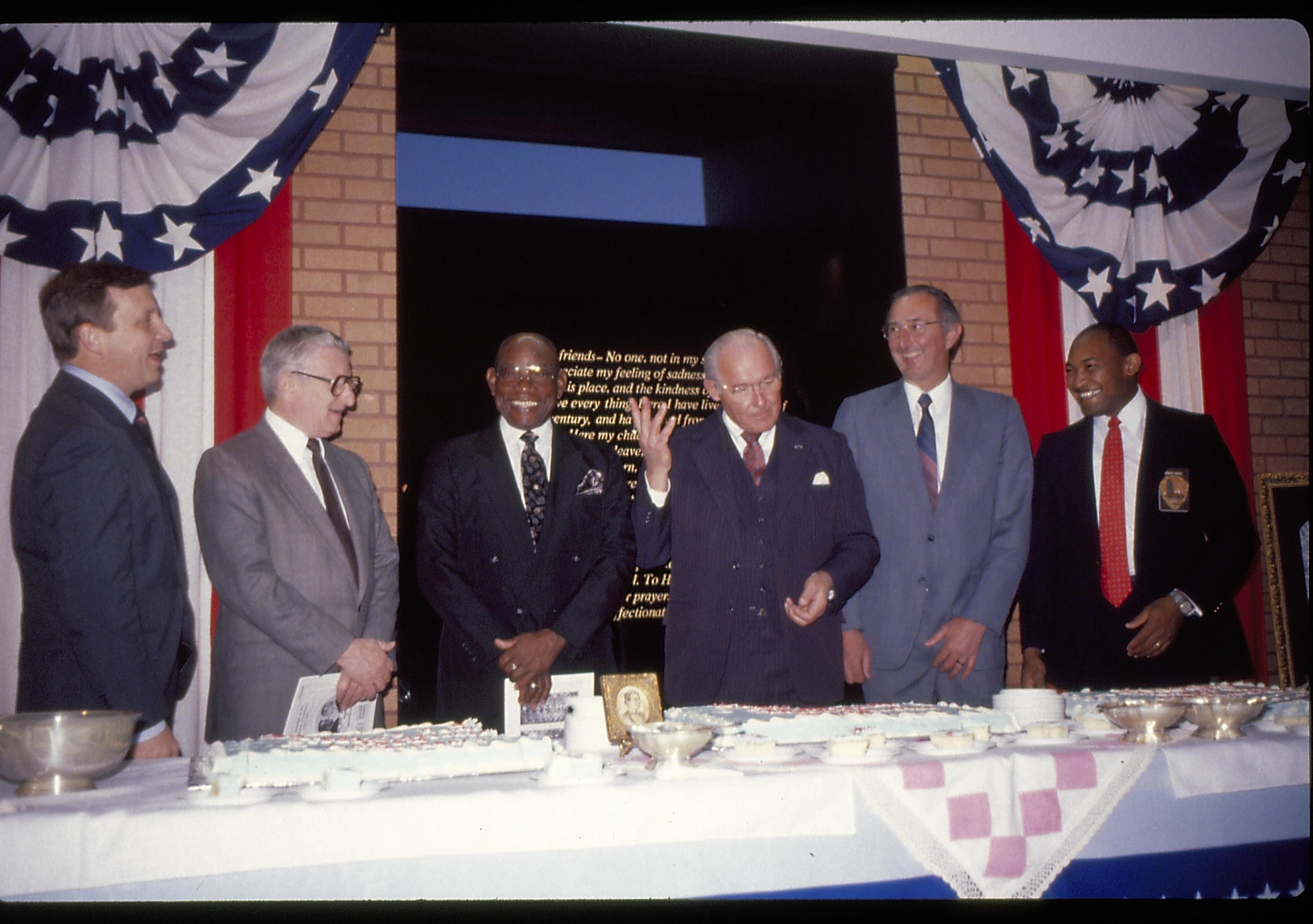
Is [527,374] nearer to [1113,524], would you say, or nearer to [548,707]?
[548,707]

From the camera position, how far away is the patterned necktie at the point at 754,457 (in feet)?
9.86

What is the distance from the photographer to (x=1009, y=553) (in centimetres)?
304

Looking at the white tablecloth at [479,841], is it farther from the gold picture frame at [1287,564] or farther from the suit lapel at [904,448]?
the gold picture frame at [1287,564]

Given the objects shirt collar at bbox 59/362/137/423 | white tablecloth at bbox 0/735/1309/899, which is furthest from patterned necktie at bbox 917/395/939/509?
shirt collar at bbox 59/362/137/423

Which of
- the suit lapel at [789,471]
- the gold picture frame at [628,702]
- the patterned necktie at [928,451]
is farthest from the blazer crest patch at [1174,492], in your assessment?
the gold picture frame at [628,702]

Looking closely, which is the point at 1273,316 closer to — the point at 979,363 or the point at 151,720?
the point at 979,363

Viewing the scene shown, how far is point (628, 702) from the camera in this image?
6.57ft

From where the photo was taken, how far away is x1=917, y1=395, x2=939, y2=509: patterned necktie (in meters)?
3.12

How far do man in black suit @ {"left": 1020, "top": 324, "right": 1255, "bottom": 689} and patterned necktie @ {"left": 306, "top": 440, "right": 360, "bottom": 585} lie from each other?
2.13 metres

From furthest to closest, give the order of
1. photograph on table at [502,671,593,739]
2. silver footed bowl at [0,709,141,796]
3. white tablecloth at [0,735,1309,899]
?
photograph on table at [502,671,593,739]
silver footed bowl at [0,709,141,796]
white tablecloth at [0,735,1309,899]

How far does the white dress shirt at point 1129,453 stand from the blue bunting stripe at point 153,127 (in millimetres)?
3057

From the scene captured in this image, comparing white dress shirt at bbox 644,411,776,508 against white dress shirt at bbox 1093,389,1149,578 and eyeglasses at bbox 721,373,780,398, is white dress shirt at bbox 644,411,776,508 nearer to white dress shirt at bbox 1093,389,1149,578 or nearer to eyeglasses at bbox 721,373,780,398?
eyeglasses at bbox 721,373,780,398

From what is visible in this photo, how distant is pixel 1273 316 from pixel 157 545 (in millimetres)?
5308

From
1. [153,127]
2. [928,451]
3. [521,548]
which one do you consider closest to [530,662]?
[521,548]
